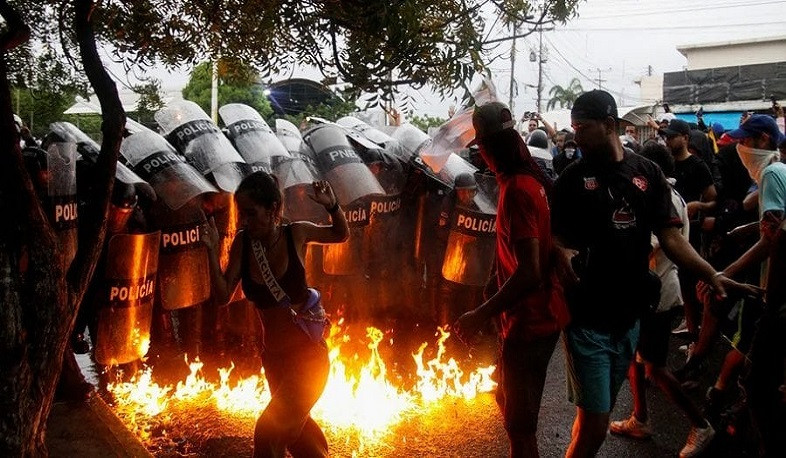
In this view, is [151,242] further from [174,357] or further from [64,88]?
[174,357]

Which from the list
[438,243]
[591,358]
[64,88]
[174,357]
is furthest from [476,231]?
[64,88]

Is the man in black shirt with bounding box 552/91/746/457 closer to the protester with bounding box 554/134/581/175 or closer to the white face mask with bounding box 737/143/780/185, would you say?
the white face mask with bounding box 737/143/780/185

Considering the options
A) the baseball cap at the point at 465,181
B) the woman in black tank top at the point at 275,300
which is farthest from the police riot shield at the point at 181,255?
the baseball cap at the point at 465,181

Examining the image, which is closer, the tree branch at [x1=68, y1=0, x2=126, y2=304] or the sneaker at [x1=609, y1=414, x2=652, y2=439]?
the tree branch at [x1=68, y1=0, x2=126, y2=304]

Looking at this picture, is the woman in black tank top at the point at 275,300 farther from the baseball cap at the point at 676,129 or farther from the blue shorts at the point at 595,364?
the baseball cap at the point at 676,129

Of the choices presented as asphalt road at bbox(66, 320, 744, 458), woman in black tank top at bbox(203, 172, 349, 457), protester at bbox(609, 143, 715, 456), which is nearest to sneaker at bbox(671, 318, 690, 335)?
asphalt road at bbox(66, 320, 744, 458)

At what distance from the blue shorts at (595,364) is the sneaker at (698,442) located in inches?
54.7

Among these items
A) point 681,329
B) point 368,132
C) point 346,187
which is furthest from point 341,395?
point 681,329

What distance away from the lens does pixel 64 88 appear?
4.30 meters

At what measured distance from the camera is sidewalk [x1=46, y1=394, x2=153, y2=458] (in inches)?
149

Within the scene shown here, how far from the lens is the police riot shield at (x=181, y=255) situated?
15.3 feet

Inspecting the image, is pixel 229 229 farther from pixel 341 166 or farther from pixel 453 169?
pixel 453 169

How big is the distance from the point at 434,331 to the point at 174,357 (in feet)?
8.86

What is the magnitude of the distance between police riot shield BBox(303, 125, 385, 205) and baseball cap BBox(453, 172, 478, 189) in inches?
28.8
